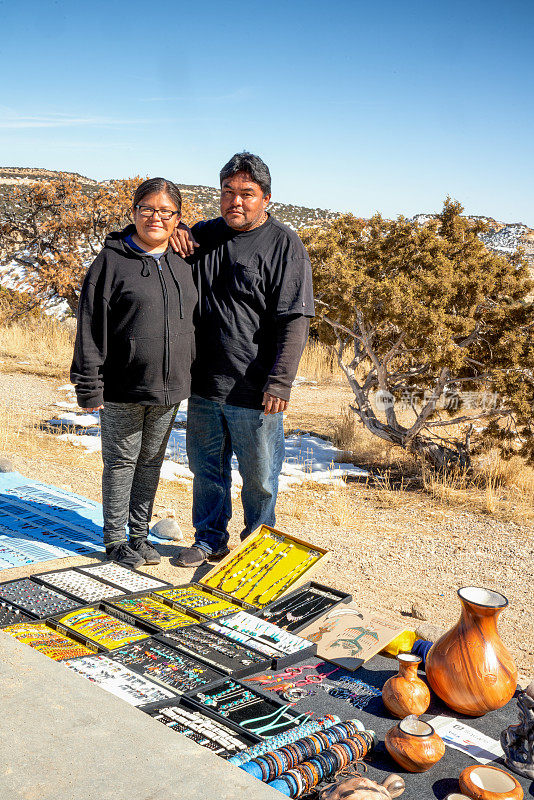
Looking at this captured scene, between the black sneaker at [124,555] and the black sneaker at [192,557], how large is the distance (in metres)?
0.22

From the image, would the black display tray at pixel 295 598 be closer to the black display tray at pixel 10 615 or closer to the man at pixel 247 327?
the man at pixel 247 327

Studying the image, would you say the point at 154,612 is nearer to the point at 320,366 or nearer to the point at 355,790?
the point at 355,790

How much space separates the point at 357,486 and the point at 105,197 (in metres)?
8.58

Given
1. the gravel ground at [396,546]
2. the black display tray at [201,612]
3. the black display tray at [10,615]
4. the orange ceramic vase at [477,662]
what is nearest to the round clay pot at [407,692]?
the orange ceramic vase at [477,662]

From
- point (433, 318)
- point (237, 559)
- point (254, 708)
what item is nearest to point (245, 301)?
point (237, 559)

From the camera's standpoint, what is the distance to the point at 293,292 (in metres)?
3.54

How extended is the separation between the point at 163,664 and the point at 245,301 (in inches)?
68.6

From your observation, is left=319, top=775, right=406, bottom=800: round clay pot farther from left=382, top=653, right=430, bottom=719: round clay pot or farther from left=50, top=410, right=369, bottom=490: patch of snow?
left=50, top=410, right=369, bottom=490: patch of snow

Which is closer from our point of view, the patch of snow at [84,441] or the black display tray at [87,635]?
the black display tray at [87,635]

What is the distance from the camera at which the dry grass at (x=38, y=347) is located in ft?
36.1

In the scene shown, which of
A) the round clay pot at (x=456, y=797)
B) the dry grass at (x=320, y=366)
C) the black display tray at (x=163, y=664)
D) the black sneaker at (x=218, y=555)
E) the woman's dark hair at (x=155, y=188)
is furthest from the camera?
the dry grass at (x=320, y=366)

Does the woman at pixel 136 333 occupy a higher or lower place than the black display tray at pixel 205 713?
higher

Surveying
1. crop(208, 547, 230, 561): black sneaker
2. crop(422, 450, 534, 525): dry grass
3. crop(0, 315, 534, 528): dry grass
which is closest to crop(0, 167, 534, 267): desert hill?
crop(0, 315, 534, 528): dry grass

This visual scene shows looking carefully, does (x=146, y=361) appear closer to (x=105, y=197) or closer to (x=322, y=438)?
(x=322, y=438)
